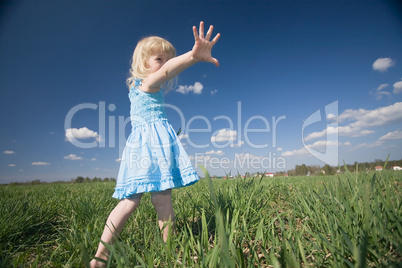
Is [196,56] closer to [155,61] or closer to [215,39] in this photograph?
[215,39]

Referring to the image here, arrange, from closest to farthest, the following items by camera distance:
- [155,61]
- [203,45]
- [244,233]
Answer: [244,233] < [203,45] < [155,61]

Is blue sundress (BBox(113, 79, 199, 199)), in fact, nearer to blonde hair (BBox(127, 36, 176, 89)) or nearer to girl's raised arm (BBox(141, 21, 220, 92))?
blonde hair (BBox(127, 36, 176, 89))

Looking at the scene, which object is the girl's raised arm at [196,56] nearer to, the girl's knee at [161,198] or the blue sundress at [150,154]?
the blue sundress at [150,154]

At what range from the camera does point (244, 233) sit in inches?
56.1

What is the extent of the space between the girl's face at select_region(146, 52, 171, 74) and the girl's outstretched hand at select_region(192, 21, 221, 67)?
2.14ft

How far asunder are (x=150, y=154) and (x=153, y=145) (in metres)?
0.09

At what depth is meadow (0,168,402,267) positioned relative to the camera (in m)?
1.00

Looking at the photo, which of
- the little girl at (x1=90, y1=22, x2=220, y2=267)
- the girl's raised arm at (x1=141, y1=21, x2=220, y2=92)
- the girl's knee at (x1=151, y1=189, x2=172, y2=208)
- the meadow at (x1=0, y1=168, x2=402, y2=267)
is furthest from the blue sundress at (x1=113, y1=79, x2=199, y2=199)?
the girl's raised arm at (x1=141, y1=21, x2=220, y2=92)

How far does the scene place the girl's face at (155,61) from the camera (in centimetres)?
211

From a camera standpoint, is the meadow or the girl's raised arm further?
the girl's raised arm

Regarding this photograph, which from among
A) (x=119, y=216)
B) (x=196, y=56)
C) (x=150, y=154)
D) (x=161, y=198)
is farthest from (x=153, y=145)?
(x=196, y=56)

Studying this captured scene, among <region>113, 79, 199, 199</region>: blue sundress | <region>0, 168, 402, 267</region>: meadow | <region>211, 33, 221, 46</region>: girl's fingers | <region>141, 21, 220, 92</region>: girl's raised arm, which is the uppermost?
<region>211, 33, 221, 46</region>: girl's fingers

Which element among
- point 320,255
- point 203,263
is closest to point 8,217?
point 203,263

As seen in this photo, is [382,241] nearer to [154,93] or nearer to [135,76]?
[154,93]
